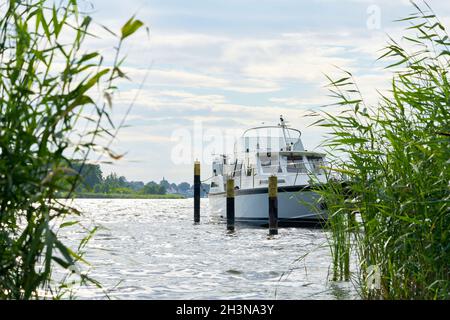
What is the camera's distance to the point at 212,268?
1444 centimetres

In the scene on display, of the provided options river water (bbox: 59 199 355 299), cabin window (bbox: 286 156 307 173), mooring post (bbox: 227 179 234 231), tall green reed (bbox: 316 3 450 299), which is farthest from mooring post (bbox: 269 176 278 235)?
tall green reed (bbox: 316 3 450 299)

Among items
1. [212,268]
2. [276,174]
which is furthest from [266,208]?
[212,268]

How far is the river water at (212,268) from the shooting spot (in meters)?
10.3

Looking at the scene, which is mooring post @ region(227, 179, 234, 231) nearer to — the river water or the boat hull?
the boat hull

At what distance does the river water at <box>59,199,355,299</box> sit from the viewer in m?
10.3

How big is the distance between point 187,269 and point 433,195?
28.6ft

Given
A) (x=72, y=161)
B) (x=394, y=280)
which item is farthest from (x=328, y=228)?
(x=72, y=161)

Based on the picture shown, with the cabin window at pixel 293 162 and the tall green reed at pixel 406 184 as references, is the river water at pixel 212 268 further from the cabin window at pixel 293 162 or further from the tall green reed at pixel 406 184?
the cabin window at pixel 293 162

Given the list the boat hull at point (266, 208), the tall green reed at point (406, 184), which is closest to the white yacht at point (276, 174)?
the boat hull at point (266, 208)

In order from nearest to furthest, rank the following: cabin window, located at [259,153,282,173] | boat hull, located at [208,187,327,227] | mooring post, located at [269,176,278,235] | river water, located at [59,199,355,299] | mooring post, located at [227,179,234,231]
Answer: river water, located at [59,199,355,299] < mooring post, located at [269,176,278,235] < mooring post, located at [227,179,234,231] < boat hull, located at [208,187,327,227] < cabin window, located at [259,153,282,173]

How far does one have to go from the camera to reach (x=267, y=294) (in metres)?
10.5

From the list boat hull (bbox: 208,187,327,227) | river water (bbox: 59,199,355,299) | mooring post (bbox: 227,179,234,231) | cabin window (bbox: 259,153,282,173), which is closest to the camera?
river water (bbox: 59,199,355,299)

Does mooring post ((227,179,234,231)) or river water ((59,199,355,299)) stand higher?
mooring post ((227,179,234,231))
